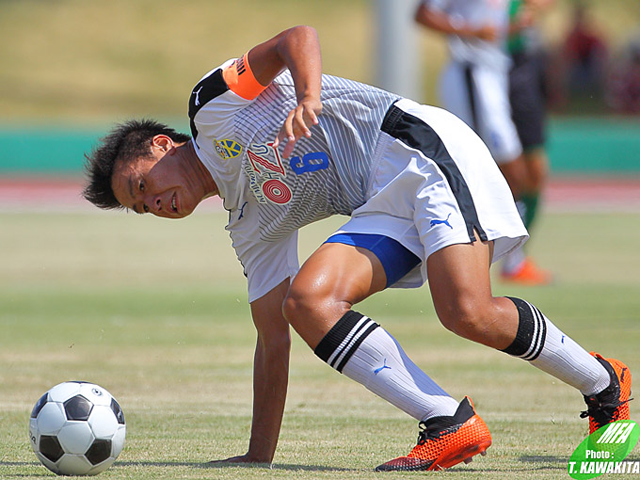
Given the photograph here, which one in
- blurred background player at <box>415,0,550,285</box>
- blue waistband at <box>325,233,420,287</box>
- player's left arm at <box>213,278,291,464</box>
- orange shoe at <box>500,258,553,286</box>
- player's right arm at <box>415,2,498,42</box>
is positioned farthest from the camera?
orange shoe at <box>500,258,553,286</box>

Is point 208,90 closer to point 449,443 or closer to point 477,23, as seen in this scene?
point 449,443

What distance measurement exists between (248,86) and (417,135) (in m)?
0.67

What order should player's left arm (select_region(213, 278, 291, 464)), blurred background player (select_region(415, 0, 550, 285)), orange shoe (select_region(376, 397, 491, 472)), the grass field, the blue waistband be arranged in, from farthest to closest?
blurred background player (select_region(415, 0, 550, 285)), player's left arm (select_region(213, 278, 291, 464)), the grass field, the blue waistband, orange shoe (select_region(376, 397, 491, 472))

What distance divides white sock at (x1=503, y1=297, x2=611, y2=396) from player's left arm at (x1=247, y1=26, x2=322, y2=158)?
1.03m

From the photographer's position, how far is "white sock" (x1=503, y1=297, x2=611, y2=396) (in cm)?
382

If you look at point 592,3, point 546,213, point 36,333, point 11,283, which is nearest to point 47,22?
point 592,3

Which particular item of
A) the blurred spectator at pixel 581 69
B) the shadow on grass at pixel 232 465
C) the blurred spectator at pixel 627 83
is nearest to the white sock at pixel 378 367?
the shadow on grass at pixel 232 465

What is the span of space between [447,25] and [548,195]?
13477 mm

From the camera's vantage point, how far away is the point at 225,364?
21.2 feet

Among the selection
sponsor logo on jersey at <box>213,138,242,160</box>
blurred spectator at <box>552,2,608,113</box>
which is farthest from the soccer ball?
blurred spectator at <box>552,2,608,113</box>

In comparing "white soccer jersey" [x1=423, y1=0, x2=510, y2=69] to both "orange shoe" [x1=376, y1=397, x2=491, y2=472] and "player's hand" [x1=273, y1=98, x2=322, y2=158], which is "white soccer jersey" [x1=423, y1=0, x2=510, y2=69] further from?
"orange shoe" [x1=376, y1=397, x2=491, y2=472]

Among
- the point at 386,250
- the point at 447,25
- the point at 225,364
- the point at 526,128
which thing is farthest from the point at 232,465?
the point at 526,128

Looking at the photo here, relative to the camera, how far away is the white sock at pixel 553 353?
3824 millimetres

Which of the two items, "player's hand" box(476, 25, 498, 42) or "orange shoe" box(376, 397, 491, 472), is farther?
"player's hand" box(476, 25, 498, 42)
